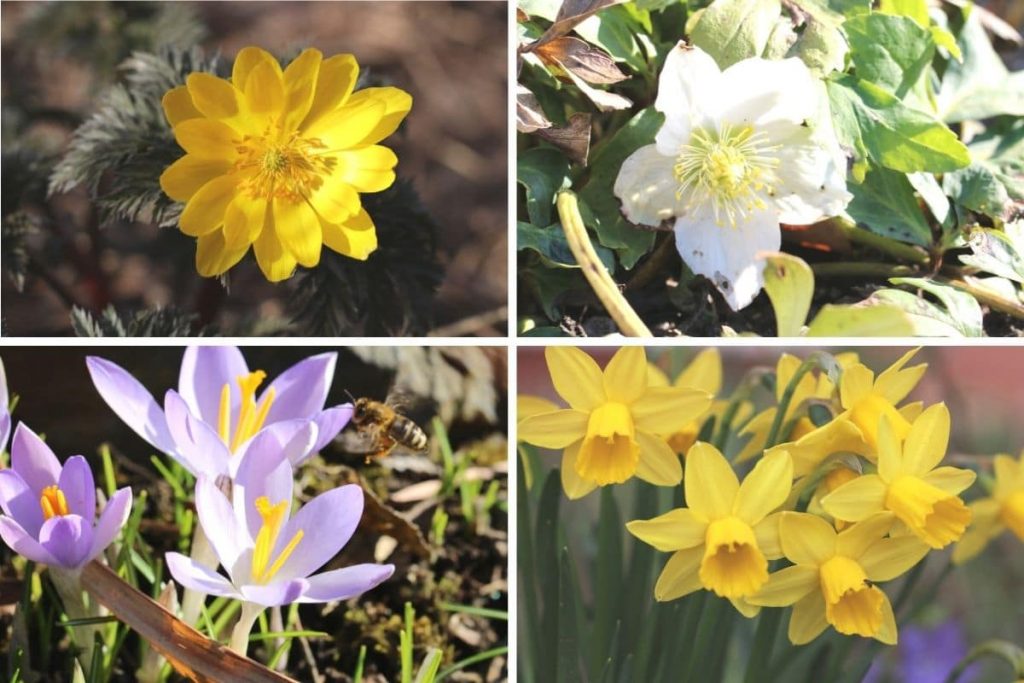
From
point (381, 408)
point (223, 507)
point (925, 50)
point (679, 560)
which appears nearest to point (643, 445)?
point (679, 560)

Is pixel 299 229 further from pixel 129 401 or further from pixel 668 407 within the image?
pixel 668 407

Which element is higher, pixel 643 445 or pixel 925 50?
pixel 925 50

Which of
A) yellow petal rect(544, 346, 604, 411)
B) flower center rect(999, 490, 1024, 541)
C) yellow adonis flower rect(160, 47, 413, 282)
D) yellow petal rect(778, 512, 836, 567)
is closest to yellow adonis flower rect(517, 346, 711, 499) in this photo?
yellow petal rect(544, 346, 604, 411)

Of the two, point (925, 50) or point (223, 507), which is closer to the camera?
point (223, 507)

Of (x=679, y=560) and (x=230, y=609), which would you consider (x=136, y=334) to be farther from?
(x=679, y=560)

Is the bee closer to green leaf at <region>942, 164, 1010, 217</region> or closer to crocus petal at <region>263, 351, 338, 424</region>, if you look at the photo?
crocus petal at <region>263, 351, 338, 424</region>

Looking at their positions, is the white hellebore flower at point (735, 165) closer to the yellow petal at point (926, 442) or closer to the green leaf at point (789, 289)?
the green leaf at point (789, 289)
